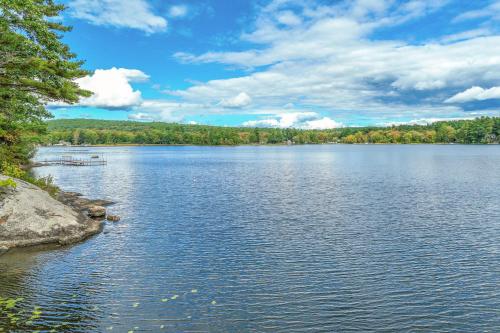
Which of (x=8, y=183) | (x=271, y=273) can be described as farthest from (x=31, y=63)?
(x=271, y=273)

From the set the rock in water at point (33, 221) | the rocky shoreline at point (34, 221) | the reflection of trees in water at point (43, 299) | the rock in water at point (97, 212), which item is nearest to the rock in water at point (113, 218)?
the rock in water at point (97, 212)

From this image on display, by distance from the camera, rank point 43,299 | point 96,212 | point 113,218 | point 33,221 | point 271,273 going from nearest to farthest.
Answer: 1. point 43,299
2. point 271,273
3. point 33,221
4. point 113,218
5. point 96,212

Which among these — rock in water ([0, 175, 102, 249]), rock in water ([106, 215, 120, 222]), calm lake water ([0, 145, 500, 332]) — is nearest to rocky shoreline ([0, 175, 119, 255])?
rock in water ([0, 175, 102, 249])

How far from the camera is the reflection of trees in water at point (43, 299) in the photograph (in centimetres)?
1725

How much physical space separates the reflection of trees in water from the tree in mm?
12743

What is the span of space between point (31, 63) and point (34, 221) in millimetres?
11468

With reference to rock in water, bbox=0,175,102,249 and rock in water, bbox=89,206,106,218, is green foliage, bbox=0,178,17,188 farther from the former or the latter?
rock in water, bbox=89,206,106,218

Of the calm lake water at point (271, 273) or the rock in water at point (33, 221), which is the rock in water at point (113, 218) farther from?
the rock in water at point (33, 221)

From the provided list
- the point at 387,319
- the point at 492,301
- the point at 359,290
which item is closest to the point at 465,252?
the point at 492,301

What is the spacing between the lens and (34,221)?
30.5m

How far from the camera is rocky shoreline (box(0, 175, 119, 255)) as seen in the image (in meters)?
29.1

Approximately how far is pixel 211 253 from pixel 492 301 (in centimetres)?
1673

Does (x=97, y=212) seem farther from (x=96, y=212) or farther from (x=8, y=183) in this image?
(x=8, y=183)

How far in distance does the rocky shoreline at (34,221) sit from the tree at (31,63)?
632 cm
